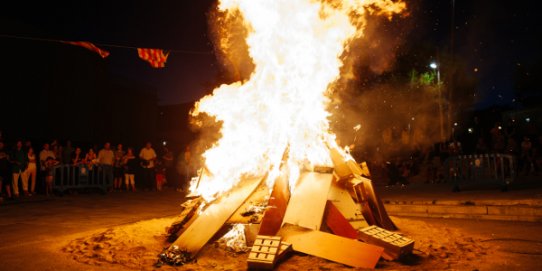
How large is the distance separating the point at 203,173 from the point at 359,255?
4332 millimetres

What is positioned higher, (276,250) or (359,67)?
(359,67)

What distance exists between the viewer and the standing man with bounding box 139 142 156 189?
17.1 meters

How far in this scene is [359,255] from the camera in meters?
4.83

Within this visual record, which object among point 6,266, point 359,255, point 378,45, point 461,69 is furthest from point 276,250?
point 461,69

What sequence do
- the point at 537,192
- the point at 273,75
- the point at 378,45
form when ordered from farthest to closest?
the point at 378,45 → the point at 537,192 → the point at 273,75

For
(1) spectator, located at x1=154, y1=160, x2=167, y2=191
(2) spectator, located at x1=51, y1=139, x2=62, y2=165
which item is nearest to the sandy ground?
(2) spectator, located at x1=51, y1=139, x2=62, y2=165

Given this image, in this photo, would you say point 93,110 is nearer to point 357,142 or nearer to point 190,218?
point 357,142

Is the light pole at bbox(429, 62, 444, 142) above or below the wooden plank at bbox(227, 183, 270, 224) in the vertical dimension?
above

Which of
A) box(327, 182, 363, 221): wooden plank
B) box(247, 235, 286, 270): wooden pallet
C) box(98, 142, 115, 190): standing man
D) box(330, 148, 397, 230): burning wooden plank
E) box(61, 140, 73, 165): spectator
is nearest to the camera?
box(247, 235, 286, 270): wooden pallet

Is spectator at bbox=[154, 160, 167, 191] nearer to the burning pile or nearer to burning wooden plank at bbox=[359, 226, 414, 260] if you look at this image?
the burning pile

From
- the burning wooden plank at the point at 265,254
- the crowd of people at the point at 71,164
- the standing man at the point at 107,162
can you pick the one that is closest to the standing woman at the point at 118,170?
the crowd of people at the point at 71,164

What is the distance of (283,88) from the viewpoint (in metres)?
7.77

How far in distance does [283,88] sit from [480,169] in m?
6.63

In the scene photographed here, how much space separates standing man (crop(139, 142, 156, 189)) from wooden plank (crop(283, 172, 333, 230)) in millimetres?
11942
